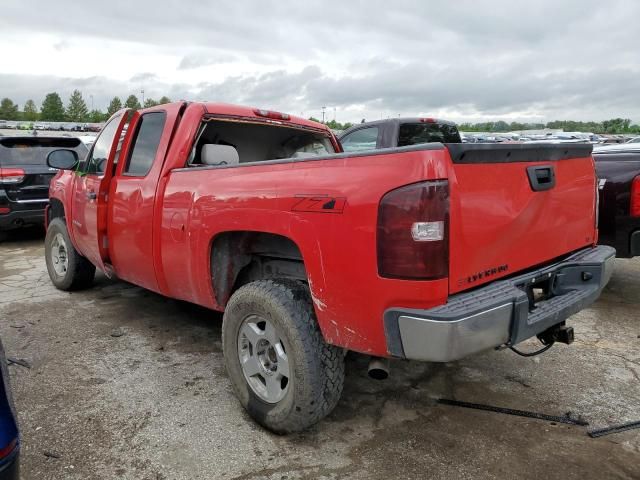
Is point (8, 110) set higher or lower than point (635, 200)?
higher

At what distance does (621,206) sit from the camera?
4586 millimetres

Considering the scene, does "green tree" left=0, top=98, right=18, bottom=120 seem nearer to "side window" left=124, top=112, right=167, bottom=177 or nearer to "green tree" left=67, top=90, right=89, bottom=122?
"green tree" left=67, top=90, right=89, bottom=122

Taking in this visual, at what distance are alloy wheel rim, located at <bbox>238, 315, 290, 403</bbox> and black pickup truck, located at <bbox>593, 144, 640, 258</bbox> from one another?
3.50m

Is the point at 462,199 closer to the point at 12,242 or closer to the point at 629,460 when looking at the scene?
the point at 629,460

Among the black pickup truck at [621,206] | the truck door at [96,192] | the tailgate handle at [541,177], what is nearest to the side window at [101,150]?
the truck door at [96,192]

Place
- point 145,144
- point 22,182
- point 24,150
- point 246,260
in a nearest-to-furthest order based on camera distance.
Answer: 1. point 246,260
2. point 145,144
3. point 22,182
4. point 24,150

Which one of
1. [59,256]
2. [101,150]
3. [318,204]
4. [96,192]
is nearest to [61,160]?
[101,150]

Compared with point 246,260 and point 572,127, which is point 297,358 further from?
point 572,127

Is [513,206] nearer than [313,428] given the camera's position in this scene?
Yes

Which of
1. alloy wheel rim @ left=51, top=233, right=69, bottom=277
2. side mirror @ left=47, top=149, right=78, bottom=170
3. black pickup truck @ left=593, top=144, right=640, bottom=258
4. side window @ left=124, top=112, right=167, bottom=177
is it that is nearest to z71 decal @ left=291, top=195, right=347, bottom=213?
side window @ left=124, top=112, right=167, bottom=177

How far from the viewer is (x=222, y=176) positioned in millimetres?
3002

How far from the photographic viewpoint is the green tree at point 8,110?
390ft

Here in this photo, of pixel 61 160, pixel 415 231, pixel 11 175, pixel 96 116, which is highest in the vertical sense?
pixel 96 116

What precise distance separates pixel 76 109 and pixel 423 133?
126648mm
